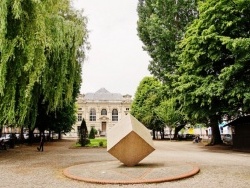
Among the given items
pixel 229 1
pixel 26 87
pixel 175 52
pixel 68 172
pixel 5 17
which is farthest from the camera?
pixel 175 52

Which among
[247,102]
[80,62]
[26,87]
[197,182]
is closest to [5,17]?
[26,87]

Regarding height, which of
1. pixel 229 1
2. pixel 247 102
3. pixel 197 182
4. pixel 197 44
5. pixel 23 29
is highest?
pixel 229 1

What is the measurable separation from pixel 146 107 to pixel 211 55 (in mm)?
36200

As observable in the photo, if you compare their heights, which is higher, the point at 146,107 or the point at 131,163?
the point at 146,107

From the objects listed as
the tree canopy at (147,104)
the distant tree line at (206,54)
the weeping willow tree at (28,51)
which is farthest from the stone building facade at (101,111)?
the weeping willow tree at (28,51)

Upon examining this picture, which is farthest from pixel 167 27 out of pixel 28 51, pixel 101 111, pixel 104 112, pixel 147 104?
pixel 104 112

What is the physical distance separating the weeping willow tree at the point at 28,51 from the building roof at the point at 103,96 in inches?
3335

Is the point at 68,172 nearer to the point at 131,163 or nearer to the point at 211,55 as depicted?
the point at 131,163

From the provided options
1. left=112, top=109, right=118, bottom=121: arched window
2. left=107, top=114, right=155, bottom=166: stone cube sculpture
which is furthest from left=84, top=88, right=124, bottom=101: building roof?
Result: left=107, top=114, right=155, bottom=166: stone cube sculpture

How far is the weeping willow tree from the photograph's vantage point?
46.7 ft

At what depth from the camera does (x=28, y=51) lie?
571 inches

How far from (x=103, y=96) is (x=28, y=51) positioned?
89.8 m

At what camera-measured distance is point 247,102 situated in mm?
20391

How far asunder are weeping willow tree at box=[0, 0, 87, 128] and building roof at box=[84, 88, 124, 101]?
84720mm
